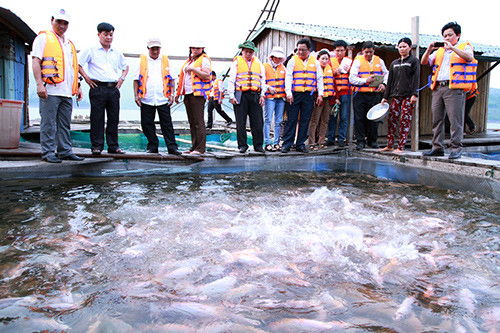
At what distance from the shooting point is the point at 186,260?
367 cm

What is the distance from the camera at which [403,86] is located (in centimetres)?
804

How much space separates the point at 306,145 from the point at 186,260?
6216 millimetres

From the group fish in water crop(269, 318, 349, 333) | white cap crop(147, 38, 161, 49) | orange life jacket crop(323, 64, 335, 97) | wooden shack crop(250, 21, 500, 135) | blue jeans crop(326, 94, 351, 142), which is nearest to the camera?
fish in water crop(269, 318, 349, 333)

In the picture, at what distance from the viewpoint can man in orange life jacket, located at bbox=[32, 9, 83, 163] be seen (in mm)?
6152

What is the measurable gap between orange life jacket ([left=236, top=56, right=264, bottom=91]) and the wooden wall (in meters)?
3.70

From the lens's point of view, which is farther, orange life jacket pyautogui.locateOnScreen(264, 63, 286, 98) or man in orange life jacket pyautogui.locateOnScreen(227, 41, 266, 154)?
orange life jacket pyautogui.locateOnScreen(264, 63, 286, 98)

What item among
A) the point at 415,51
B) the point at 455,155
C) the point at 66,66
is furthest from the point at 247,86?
the point at 455,155

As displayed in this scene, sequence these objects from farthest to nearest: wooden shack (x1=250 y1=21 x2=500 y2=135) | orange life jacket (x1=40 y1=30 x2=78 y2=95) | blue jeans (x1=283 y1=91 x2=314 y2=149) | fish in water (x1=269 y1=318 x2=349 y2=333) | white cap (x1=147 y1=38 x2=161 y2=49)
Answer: wooden shack (x1=250 y1=21 x2=500 y2=135) → blue jeans (x1=283 y1=91 x2=314 y2=149) → white cap (x1=147 y1=38 x2=161 y2=49) → orange life jacket (x1=40 y1=30 x2=78 y2=95) → fish in water (x1=269 y1=318 x2=349 y2=333)

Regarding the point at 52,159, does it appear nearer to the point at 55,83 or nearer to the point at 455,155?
the point at 55,83

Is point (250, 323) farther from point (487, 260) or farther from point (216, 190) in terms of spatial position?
point (216, 190)

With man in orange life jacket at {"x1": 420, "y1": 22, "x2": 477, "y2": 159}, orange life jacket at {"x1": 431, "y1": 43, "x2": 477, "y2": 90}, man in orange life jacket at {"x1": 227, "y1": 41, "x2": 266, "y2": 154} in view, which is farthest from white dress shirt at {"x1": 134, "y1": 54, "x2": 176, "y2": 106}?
orange life jacket at {"x1": 431, "y1": 43, "x2": 477, "y2": 90}

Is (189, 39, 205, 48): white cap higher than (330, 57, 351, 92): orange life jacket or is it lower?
higher

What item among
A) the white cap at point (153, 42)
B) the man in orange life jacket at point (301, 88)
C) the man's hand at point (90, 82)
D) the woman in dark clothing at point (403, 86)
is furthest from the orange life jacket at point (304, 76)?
the man's hand at point (90, 82)

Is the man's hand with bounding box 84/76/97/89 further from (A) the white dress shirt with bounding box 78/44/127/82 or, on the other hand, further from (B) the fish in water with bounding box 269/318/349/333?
(B) the fish in water with bounding box 269/318/349/333
